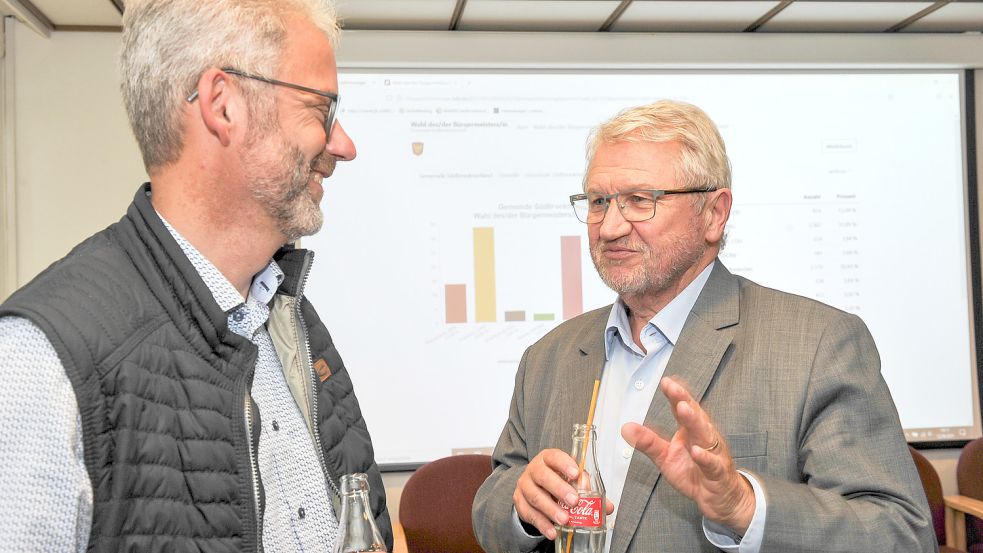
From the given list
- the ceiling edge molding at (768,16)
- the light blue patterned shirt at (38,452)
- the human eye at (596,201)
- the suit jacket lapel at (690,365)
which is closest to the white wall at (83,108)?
the ceiling edge molding at (768,16)

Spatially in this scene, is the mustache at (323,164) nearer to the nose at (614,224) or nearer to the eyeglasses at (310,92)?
the eyeglasses at (310,92)

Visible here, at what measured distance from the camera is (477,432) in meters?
4.37

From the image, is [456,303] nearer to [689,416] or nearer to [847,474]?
[847,474]

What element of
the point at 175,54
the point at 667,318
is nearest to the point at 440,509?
the point at 667,318

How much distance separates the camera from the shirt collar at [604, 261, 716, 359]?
6.55 ft

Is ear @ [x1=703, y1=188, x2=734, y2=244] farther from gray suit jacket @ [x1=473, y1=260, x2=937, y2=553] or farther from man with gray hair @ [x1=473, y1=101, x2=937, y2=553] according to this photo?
gray suit jacket @ [x1=473, y1=260, x2=937, y2=553]

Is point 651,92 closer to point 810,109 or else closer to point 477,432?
point 810,109

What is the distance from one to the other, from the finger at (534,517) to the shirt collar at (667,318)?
1.66 ft

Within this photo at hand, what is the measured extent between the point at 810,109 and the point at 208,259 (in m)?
3.96

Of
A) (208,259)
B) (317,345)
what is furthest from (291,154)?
(317,345)

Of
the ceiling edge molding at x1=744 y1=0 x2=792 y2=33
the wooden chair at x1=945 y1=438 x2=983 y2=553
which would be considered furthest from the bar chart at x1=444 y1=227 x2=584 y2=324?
the wooden chair at x1=945 y1=438 x2=983 y2=553

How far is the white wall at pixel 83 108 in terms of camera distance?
4.34 m

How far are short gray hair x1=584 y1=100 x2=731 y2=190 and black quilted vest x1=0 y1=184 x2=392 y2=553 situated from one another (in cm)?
113

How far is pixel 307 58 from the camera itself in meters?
1.43
